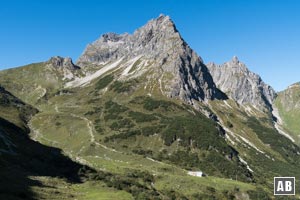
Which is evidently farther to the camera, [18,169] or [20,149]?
[20,149]

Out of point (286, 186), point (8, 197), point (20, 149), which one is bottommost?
point (8, 197)

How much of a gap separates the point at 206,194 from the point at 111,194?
303 feet

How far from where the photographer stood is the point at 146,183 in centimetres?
18812

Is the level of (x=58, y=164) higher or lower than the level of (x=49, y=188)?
higher

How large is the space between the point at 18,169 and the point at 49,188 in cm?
2113

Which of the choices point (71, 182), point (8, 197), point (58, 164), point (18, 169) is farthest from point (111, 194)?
point (58, 164)

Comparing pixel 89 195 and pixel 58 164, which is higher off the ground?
pixel 58 164

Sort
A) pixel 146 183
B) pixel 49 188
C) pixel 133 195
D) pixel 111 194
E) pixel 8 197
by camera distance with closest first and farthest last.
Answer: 1. pixel 8 197
2. pixel 49 188
3. pixel 111 194
4. pixel 133 195
5. pixel 146 183

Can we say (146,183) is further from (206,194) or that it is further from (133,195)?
(133,195)

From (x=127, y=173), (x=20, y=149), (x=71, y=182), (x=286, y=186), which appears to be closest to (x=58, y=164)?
(x=20, y=149)

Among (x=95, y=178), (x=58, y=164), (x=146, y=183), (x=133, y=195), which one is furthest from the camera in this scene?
(x=146, y=183)

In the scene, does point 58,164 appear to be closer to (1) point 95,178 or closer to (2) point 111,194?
(1) point 95,178

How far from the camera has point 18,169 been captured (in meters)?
124

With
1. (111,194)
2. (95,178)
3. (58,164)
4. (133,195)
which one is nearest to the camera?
(111,194)
